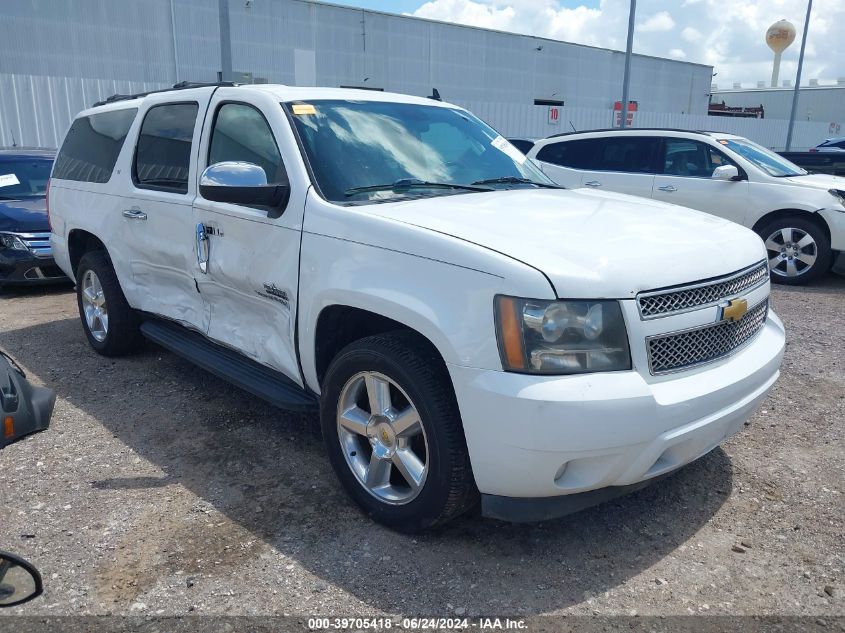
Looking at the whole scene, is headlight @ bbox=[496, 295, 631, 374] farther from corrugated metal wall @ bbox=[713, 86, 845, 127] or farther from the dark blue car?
corrugated metal wall @ bbox=[713, 86, 845, 127]

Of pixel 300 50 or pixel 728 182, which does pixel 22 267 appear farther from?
pixel 300 50

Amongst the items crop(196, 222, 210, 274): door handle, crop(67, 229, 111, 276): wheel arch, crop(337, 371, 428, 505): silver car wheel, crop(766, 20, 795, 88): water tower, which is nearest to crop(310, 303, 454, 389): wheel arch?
crop(337, 371, 428, 505): silver car wheel

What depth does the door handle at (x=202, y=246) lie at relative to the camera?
156 inches

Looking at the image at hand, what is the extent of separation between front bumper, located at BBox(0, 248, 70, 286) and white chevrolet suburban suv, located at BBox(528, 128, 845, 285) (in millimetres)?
6075

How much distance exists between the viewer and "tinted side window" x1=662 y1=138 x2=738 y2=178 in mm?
8836

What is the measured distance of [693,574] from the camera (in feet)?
9.19

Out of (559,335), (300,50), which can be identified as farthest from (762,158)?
(300,50)

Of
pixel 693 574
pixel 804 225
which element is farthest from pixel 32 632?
pixel 804 225

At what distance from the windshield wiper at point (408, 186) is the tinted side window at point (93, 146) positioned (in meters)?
2.47

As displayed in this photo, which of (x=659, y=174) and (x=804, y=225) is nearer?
(x=804, y=225)

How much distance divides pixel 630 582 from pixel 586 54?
39.0 m

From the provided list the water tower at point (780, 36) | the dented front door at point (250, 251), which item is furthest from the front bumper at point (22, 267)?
the water tower at point (780, 36)

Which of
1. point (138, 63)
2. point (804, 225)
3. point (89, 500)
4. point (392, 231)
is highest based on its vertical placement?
point (138, 63)

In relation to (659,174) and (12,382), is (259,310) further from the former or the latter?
(659,174)
